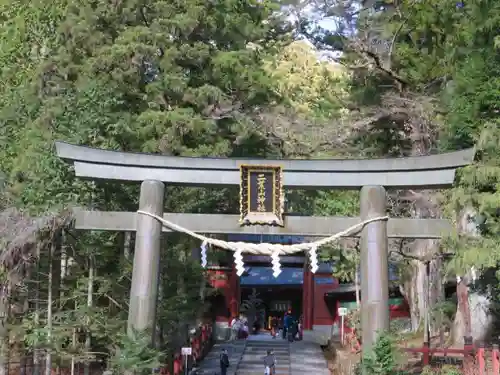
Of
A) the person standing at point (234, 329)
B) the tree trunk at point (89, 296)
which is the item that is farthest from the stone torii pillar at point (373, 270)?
the person standing at point (234, 329)

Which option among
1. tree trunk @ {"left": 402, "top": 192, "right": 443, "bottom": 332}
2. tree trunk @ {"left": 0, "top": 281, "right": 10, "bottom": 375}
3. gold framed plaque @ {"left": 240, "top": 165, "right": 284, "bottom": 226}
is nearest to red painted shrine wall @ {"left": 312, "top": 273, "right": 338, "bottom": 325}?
tree trunk @ {"left": 402, "top": 192, "right": 443, "bottom": 332}

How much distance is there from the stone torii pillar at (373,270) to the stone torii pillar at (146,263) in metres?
3.59

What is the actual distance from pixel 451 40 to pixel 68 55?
10.8 meters

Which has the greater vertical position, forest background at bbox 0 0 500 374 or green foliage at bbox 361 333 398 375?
forest background at bbox 0 0 500 374

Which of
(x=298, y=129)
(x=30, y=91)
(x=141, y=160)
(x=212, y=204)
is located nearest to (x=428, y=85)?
(x=298, y=129)

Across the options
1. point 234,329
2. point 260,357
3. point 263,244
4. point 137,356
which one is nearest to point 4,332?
point 137,356

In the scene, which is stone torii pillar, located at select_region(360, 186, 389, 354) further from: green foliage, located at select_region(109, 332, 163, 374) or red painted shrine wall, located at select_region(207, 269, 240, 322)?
red painted shrine wall, located at select_region(207, 269, 240, 322)

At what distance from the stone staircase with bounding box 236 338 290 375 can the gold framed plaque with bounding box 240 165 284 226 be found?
10072 mm

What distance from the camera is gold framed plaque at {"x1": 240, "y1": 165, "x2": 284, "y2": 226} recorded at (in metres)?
11.2

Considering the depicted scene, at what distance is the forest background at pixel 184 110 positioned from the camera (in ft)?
42.8

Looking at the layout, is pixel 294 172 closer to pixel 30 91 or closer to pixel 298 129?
pixel 298 129

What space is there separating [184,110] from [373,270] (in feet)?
30.5

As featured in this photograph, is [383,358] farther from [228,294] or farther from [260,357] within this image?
[228,294]

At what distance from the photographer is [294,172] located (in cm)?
1144
